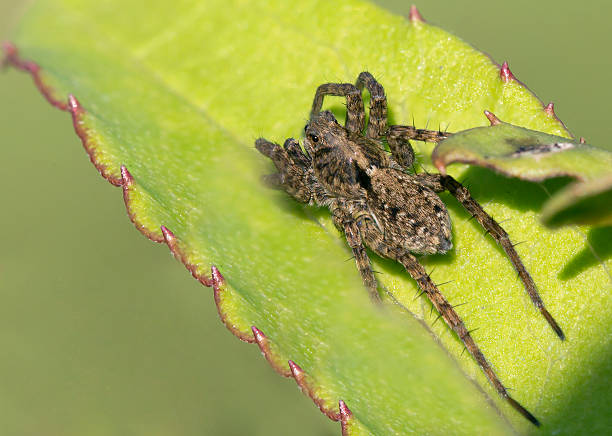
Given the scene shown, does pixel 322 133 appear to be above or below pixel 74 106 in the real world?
above

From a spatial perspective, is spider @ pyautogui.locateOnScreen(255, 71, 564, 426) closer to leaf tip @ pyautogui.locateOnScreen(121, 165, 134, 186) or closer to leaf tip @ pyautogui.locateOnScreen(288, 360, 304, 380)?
leaf tip @ pyautogui.locateOnScreen(288, 360, 304, 380)

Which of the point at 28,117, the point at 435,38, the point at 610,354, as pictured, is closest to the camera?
the point at 610,354

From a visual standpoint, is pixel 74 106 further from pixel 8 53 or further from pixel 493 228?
pixel 493 228

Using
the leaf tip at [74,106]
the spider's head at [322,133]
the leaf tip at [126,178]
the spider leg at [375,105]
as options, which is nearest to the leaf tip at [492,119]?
the spider leg at [375,105]

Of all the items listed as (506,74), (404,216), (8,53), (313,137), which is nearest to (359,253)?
(404,216)

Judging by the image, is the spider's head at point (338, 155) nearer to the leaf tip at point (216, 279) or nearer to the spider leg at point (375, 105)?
the spider leg at point (375, 105)

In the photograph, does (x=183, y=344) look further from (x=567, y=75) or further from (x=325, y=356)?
(x=567, y=75)

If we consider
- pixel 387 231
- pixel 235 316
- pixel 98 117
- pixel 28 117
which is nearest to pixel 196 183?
pixel 98 117
